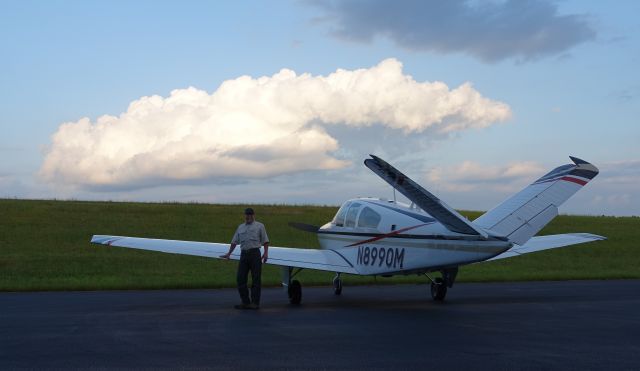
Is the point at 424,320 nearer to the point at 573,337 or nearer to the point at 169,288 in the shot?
the point at 573,337

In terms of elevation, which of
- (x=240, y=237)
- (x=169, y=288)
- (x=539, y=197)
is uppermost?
(x=539, y=197)

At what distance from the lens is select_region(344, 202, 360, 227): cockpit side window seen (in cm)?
2002

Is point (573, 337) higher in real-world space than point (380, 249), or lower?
lower

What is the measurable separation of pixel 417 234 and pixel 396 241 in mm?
701

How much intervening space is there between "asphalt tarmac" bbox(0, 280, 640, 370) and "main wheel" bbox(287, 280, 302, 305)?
45 centimetres

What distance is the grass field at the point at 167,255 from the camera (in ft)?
96.9

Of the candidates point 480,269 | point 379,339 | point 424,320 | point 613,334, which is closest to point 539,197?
point 424,320

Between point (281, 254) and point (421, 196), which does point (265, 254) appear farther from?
point (421, 196)

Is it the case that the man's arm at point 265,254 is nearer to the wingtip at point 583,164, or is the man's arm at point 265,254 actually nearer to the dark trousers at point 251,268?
the dark trousers at point 251,268

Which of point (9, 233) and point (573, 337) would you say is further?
point (9, 233)

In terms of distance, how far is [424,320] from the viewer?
47.5 feet

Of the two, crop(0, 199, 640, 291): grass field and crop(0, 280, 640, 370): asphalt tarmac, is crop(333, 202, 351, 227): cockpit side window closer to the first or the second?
crop(0, 280, 640, 370): asphalt tarmac

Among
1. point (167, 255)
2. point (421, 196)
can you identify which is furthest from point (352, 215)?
point (167, 255)

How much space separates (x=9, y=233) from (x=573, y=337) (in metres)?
40.1
